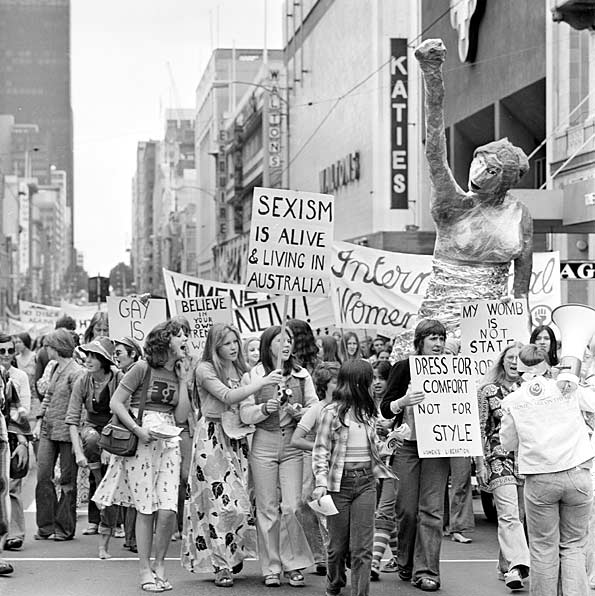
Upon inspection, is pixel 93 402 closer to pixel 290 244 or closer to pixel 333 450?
pixel 290 244

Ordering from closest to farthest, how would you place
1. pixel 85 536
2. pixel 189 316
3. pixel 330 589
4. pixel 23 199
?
1. pixel 330 589
2. pixel 85 536
3. pixel 189 316
4. pixel 23 199

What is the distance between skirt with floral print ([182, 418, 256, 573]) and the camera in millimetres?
9117

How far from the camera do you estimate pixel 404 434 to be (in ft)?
28.6

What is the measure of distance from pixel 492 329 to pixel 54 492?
3811 mm

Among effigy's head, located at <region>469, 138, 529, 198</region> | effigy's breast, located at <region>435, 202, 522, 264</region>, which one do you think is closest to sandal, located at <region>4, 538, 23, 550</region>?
effigy's breast, located at <region>435, 202, 522, 264</region>

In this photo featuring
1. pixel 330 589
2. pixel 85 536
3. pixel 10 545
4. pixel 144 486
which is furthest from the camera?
pixel 85 536

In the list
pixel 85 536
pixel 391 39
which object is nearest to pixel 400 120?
pixel 391 39

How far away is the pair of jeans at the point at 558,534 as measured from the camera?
7422 millimetres

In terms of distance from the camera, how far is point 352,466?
26.5 ft

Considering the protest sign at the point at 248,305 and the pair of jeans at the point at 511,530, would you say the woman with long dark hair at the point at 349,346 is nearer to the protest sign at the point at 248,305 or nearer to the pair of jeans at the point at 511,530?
the protest sign at the point at 248,305

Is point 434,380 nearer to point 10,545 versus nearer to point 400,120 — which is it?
point 10,545

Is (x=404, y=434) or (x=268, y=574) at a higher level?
(x=404, y=434)

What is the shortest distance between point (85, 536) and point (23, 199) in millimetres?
166467

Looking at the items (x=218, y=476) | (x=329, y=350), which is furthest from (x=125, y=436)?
(x=329, y=350)
